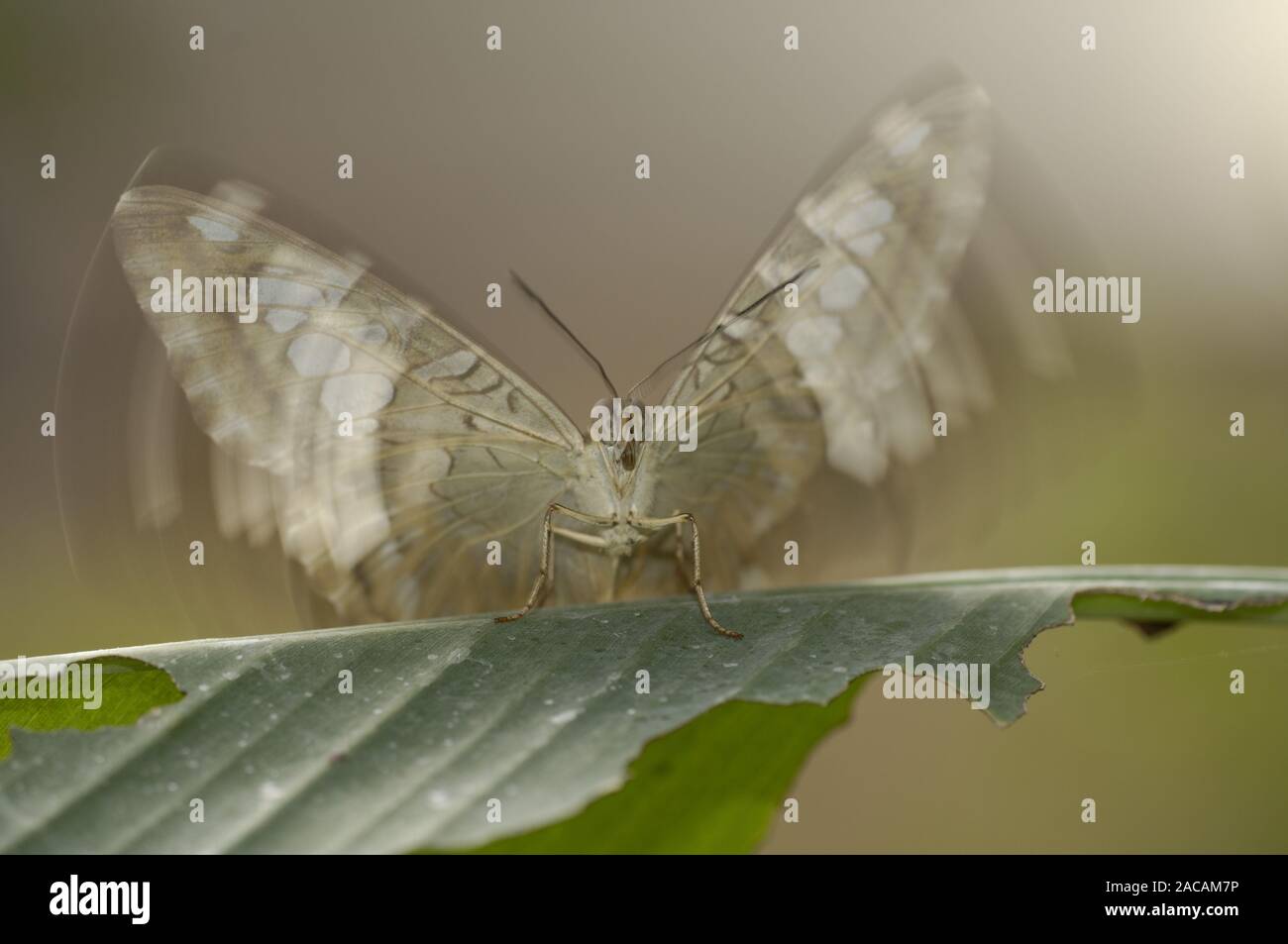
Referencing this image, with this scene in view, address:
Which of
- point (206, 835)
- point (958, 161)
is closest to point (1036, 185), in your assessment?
point (958, 161)

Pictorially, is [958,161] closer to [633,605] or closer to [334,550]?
[633,605]

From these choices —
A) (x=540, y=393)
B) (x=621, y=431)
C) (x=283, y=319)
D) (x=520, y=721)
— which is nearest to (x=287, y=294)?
(x=283, y=319)

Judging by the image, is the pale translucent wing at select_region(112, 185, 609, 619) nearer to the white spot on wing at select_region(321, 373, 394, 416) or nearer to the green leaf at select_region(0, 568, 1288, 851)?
the white spot on wing at select_region(321, 373, 394, 416)

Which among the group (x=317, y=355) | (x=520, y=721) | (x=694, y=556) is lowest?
(x=520, y=721)

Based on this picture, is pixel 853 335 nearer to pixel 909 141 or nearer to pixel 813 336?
pixel 813 336

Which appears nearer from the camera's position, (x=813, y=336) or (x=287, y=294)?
(x=287, y=294)

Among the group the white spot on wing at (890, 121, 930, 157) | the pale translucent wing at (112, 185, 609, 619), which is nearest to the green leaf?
the pale translucent wing at (112, 185, 609, 619)

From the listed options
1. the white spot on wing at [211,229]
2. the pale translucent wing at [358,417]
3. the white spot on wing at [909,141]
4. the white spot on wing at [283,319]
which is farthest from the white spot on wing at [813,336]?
the white spot on wing at [211,229]
